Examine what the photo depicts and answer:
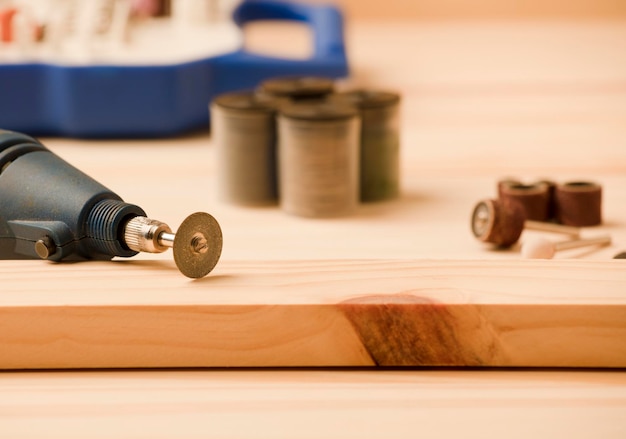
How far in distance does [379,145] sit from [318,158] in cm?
10

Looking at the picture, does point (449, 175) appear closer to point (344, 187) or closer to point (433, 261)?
point (344, 187)

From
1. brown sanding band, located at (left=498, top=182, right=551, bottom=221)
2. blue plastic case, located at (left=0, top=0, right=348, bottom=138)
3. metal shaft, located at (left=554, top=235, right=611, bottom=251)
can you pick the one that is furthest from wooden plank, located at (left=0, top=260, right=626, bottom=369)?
blue plastic case, located at (left=0, top=0, right=348, bottom=138)

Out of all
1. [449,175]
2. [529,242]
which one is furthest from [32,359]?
[449,175]

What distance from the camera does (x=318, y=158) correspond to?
97 centimetres

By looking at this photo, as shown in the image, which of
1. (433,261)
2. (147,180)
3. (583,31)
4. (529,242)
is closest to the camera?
(433,261)

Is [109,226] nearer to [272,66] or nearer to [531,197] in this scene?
[531,197]

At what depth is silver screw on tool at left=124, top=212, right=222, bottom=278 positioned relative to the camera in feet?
2.20

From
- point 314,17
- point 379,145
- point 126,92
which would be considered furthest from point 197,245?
point 314,17

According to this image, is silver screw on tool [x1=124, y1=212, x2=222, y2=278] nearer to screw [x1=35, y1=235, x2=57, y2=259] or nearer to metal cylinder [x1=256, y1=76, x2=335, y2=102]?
screw [x1=35, y1=235, x2=57, y2=259]

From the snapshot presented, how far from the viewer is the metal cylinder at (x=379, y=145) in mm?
1030

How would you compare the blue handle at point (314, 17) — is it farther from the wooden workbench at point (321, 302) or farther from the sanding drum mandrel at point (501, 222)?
the sanding drum mandrel at point (501, 222)

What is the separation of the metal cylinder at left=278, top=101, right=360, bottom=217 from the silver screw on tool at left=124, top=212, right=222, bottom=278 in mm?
285

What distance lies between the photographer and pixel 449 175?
116cm

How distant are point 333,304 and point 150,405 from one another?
13 cm
